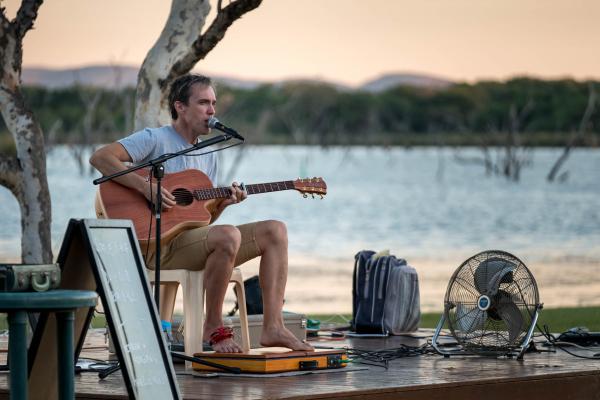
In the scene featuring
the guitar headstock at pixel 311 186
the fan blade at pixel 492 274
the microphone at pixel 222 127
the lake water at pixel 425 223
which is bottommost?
the lake water at pixel 425 223

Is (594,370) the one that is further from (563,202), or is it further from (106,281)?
(563,202)

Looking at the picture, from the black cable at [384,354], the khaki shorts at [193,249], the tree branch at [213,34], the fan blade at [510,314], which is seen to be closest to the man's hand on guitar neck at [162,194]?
the khaki shorts at [193,249]

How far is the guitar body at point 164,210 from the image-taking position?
19.0 feet

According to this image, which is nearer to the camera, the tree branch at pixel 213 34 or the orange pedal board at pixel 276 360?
the orange pedal board at pixel 276 360

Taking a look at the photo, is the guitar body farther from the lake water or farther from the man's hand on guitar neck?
the lake water

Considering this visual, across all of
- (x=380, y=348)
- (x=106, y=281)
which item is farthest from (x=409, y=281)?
(x=106, y=281)

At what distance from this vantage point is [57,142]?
190ft

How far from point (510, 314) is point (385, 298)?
1370mm

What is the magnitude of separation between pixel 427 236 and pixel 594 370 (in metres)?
23.8

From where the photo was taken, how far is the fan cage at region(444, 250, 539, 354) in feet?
20.3

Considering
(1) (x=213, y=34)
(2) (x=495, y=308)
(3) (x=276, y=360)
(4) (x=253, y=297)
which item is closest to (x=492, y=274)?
(2) (x=495, y=308)

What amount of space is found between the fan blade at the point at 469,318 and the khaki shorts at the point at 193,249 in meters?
1.08

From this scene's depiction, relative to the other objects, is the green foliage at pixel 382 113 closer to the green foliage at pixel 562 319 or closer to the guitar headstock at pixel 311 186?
the green foliage at pixel 562 319

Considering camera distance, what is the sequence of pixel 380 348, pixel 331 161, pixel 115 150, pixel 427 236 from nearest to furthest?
1. pixel 115 150
2. pixel 380 348
3. pixel 427 236
4. pixel 331 161
